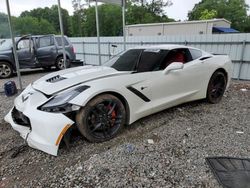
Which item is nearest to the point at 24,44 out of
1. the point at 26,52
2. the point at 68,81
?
the point at 26,52

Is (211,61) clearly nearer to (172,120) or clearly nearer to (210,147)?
(172,120)

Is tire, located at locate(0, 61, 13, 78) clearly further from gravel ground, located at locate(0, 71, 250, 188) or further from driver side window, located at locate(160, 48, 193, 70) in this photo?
driver side window, located at locate(160, 48, 193, 70)

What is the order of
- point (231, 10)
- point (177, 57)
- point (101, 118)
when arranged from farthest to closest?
point (231, 10) < point (177, 57) < point (101, 118)

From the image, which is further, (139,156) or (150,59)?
(150,59)

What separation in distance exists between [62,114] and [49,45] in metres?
7.92

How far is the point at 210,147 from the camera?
8.37ft

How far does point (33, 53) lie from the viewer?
8648mm

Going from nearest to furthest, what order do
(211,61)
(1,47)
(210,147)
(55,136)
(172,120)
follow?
1. (55,136)
2. (210,147)
3. (172,120)
4. (211,61)
5. (1,47)

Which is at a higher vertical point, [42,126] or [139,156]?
[42,126]

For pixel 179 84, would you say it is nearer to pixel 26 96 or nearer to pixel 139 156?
pixel 139 156

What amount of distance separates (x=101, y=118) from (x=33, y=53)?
7454 mm

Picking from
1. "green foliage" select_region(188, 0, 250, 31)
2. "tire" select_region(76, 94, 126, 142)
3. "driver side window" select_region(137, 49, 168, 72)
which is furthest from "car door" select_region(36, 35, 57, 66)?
"green foliage" select_region(188, 0, 250, 31)

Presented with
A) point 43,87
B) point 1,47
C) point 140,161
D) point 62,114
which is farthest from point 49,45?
point 140,161

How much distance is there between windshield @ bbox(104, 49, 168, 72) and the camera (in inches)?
124
